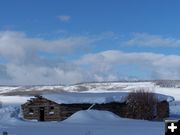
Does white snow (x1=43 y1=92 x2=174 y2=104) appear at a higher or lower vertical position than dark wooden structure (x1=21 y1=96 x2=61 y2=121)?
higher

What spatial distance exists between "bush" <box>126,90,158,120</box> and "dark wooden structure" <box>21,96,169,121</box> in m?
0.75

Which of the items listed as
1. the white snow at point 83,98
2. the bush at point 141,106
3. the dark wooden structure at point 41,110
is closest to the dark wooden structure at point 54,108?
the dark wooden structure at point 41,110

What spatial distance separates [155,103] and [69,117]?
12079 mm

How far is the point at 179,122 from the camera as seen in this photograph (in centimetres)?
440

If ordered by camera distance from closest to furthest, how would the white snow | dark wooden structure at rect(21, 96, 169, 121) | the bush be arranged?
dark wooden structure at rect(21, 96, 169, 121) < the white snow < the bush

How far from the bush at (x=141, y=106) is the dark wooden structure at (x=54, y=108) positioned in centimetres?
75

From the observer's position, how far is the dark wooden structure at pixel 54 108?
160 ft

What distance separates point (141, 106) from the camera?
51844 mm

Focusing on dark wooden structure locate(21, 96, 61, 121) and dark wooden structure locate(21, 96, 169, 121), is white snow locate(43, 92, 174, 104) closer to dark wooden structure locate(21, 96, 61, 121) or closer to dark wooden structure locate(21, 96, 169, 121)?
dark wooden structure locate(21, 96, 169, 121)

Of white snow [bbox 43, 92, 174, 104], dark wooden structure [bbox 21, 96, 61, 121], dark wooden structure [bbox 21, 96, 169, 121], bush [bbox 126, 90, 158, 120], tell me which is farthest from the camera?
bush [bbox 126, 90, 158, 120]

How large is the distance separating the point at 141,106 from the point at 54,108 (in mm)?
10391

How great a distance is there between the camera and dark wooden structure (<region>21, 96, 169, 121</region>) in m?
48.8

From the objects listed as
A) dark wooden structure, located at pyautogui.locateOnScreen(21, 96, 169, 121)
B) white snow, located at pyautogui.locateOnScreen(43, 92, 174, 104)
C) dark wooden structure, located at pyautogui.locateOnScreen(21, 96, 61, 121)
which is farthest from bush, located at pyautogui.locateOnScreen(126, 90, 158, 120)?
dark wooden structure, located at pyautogui.locateOnScreen(21, 96, 61, 121)

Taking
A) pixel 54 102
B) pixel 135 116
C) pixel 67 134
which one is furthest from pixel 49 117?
pixel 67 134
